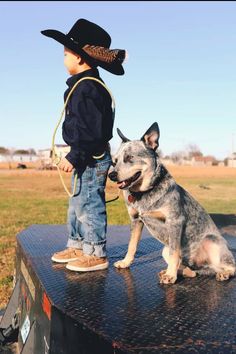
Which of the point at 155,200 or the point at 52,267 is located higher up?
the point at 155,200

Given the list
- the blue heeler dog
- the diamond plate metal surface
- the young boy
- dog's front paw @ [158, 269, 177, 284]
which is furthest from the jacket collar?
dog's front paw @ [158, 269, 177, 284]

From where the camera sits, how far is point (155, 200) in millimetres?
2832

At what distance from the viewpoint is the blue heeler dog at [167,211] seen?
9.19 feet

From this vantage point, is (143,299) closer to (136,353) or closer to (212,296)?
(212,296)

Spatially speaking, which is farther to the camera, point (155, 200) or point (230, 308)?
point (155, 200)

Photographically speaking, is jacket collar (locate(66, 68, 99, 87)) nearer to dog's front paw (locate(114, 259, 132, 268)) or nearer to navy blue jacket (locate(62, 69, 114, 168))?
navy blue jacket (locate(62, 69, 114, 168))

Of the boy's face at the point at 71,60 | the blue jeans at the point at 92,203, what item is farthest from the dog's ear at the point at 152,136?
the boy's face at the point at 71,60

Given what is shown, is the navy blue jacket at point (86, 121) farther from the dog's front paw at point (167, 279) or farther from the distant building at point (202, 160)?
the distant building at point (202, 160)

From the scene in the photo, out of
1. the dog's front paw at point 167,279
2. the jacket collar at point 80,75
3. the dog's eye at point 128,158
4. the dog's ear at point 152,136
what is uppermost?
the jacket collar at point 80,75

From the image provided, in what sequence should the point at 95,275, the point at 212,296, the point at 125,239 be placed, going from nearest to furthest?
the point at 212,296 → the point at 95,275 → the point at 125,239

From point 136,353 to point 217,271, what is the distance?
4.34 ft

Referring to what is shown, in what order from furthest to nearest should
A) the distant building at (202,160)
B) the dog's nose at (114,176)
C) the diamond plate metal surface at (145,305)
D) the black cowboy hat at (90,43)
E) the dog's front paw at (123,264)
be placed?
the distant building at (202,160) → the dog's front paw at (123,264) → the black cowboy hat at (90,43) → the dog's nose at (114,176) → the diamond plate metal surface at (145,305)

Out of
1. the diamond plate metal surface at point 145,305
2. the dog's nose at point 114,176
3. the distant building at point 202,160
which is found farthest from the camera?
the distant building at point 202,160

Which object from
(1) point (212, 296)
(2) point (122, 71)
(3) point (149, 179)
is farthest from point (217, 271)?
(2) point (122, 71)
